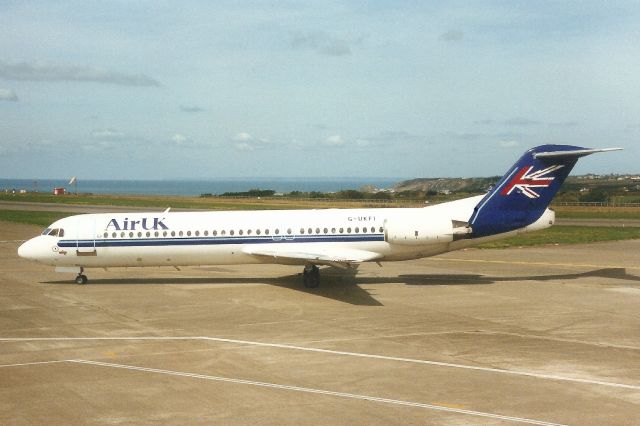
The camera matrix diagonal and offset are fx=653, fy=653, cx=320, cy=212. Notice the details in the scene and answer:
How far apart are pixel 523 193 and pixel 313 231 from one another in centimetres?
834

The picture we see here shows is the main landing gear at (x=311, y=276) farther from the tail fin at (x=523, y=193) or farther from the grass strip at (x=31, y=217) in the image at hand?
the grass strip at (x=31, y=217)

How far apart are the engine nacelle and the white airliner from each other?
4 centimetres

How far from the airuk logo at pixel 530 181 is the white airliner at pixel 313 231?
0.04 m

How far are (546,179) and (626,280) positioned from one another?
5836 mm

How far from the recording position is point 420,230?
24.7 meters

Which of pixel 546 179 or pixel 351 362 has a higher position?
pixel 546 179

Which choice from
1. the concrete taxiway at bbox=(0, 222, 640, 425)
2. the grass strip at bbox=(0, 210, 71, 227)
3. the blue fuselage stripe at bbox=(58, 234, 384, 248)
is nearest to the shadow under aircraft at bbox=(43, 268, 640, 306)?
the concrete taxiway at bbox=(0, 222, 640, 425)

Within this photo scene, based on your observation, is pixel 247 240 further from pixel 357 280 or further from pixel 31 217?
pixel 31 217

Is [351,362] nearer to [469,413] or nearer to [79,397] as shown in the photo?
[469,413]

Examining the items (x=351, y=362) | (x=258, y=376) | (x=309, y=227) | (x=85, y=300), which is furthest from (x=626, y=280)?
(x=85, y=300)

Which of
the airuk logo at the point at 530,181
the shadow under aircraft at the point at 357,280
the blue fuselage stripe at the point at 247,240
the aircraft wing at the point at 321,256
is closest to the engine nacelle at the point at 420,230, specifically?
the blue fuselage stripe at the point at 247,240

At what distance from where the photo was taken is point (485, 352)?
620 inches

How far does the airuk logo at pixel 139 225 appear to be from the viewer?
85.7 ft

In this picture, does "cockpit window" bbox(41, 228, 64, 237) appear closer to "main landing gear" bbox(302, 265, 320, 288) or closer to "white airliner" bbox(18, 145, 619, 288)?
"white airliner" bbox(18, 145, 619, 288)
